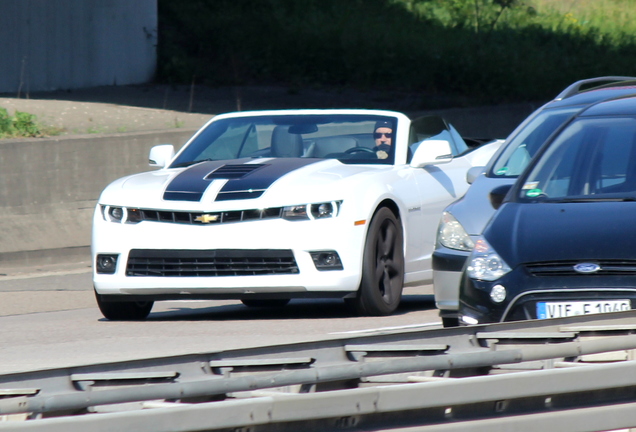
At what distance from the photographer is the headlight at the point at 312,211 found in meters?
8.27

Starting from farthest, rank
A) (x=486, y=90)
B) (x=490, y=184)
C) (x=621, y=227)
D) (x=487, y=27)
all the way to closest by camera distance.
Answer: (x=487, y=27)
(x=486, y=90)
(x=490, y=184)
(x=621, y=227)

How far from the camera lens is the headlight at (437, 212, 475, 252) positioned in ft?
24.9

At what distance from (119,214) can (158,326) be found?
0.84 meters

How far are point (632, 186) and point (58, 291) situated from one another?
6406 mm

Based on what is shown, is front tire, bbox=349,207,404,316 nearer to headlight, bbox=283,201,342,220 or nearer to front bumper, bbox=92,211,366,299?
front bumper, bbox=92,211,366,299

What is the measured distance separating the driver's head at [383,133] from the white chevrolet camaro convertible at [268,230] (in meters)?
0.16

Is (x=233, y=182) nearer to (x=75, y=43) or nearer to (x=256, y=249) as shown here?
(x=256, y=249)

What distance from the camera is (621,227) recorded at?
19.4 feet

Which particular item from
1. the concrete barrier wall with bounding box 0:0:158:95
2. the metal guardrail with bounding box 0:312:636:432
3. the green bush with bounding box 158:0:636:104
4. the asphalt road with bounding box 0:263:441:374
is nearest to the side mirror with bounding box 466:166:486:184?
the asphalt road with bounding box 0:263:441:374

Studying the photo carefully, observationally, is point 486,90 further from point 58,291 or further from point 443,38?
point 58,291

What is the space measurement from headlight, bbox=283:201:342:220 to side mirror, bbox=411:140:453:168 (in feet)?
3.75

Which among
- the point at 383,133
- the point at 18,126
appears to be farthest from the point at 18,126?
the point at 383,133

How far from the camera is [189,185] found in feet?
27.9

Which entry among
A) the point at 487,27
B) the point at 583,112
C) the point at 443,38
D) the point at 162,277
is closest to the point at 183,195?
the point at 162,277
